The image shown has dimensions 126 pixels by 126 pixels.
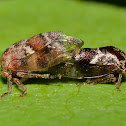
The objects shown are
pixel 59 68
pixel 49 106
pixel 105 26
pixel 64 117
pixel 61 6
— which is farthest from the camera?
pixel 61 6

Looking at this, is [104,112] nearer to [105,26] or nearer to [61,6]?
[105,26]

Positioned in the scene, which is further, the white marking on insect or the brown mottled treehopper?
the white marking on insect

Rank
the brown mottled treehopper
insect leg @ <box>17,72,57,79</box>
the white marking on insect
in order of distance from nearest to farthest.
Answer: the brown mottled treehopper < insect leg @ <box>17,72,57,79</box> < the white marking on insect

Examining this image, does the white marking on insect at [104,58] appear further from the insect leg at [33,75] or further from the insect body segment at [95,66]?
the insect leg at [33,75]

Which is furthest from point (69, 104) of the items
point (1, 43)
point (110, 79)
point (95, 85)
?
point (1, 43)

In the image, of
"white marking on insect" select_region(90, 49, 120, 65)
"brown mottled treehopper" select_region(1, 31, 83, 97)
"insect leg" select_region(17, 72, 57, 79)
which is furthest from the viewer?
"white marking on insect" select_region(90, 49, 120, 65)

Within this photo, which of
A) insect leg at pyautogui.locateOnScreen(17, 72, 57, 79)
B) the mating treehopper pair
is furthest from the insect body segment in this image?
insect leg at pyautogui.locateOnScreen(17, 72, 57, 79)

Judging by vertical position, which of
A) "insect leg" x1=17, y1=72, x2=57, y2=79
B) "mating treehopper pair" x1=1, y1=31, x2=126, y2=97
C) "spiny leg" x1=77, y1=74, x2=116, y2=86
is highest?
"mating treehopper pair" x1=1, y1=31, x2=126, y2=97

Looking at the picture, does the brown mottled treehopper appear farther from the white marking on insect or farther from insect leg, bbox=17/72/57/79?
the white marking on insect

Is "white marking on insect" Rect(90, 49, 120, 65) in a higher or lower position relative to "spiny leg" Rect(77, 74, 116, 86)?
higher
